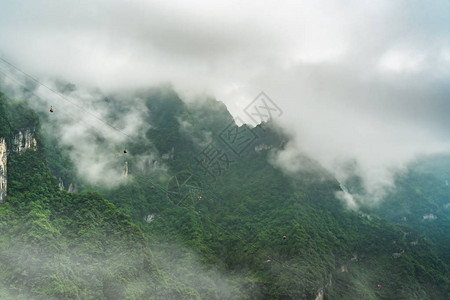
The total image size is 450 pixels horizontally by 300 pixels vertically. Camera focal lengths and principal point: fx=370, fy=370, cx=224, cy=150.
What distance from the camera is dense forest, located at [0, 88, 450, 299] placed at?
2149 inches

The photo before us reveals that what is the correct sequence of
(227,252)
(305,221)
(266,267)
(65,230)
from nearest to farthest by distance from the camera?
(65,230) → (266,267) → (227,252) → (305,221)

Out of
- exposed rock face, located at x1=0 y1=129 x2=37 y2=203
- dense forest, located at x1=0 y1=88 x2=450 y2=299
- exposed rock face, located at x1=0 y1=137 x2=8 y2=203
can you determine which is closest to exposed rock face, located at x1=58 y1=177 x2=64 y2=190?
dense forest, located at x1=0 y1=88 x2=450 y2=299

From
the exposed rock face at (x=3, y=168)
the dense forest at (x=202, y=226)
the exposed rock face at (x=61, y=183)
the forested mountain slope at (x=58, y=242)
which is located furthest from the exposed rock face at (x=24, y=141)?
the exposed rock face at (x=61, y=183)

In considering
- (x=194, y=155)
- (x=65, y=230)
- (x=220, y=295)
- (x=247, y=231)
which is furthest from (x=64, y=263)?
(x=194, y=155)

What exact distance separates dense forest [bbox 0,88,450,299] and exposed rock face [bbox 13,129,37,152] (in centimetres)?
102

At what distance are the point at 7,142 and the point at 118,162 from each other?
35.1 m

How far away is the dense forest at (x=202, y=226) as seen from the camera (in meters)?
54.6

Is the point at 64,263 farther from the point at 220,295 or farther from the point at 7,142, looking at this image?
the point at 220,295

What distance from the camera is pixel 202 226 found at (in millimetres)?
87062

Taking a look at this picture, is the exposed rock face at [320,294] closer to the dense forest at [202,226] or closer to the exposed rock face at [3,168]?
the dense forest at [202,226]

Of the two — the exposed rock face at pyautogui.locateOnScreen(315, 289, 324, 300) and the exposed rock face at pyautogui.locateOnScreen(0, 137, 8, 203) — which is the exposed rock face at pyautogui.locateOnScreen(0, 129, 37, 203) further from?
the exposed rock face at pyautogui.locateOnScreen(315, 289, 324, 300)

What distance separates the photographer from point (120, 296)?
5319cm

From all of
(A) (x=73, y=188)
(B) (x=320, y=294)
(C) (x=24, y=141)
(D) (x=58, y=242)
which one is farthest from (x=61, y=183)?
(B) (x=320, y=294)

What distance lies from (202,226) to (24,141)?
4203cm
